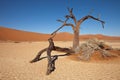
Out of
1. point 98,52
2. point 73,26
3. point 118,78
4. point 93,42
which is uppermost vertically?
point 73,26

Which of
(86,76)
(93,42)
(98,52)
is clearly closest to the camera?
(86,76)

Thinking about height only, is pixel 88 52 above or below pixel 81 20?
below

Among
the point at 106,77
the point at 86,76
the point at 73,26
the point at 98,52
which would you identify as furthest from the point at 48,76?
the point at 73,26

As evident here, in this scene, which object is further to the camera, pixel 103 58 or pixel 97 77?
pixel 103 58

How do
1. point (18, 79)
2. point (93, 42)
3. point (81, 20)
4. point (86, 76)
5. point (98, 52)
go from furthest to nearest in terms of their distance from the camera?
point (81, 20), point (93, 42), point (98, 52), point (86, 76), point (18, 79)

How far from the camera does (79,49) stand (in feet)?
38.3

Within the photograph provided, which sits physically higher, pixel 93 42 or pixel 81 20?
pixel 81 20

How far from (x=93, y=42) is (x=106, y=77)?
6.02 metres

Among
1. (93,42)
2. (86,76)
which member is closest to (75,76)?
(86,76)

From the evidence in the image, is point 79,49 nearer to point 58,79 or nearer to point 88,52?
point 88,52

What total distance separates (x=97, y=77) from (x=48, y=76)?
221cm

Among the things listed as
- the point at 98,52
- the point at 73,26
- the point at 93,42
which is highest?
the point at 73,26

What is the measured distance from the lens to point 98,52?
1101cm

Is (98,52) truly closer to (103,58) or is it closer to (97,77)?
(103,58)
